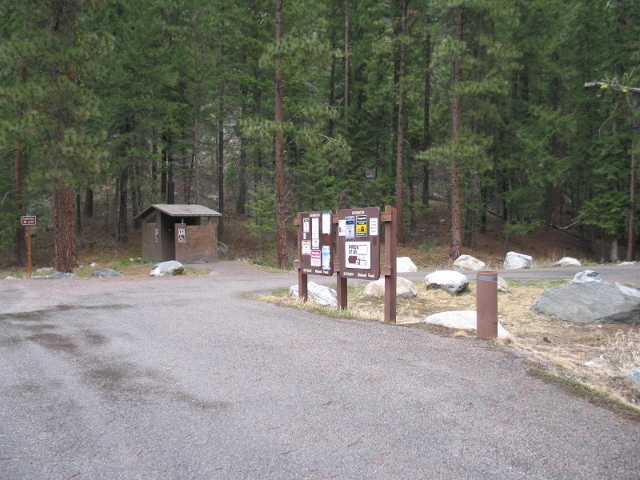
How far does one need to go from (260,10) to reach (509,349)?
24105 mm

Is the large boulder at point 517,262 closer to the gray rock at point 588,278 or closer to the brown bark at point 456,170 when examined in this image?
the brown bark at point 456,170

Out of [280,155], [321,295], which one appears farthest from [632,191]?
[321,295]

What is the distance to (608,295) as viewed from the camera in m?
8.50

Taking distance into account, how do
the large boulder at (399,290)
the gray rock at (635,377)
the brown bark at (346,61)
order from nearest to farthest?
the gray rock at (635,377) < the large boulder at (399,290) < the brown bark at (346,61)

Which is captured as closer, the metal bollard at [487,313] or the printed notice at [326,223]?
the metal bollard at [487,313]

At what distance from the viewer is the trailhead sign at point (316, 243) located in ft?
28.4

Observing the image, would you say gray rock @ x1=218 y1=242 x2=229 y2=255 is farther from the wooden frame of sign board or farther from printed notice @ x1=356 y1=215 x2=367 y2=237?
printed notice @ x1=356 y1=215 x2=367 y2=237

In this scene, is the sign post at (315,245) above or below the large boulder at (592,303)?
above

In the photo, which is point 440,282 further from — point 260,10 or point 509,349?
point 260,10

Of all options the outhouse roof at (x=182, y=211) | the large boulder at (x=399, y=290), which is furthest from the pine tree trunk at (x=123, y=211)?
the large boulder at (x=399, y=290)

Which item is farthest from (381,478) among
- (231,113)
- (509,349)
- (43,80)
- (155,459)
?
(231,113)

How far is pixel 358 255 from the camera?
7.93 metres

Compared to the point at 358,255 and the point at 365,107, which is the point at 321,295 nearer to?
the point at 358,255

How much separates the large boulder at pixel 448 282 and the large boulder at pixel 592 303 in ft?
8.18
